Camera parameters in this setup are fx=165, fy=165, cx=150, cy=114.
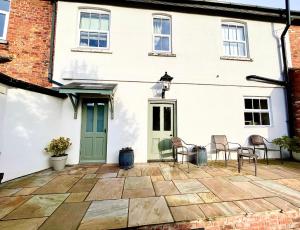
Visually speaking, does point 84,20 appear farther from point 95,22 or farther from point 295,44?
point 295,44

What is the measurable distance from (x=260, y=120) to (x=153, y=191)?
5.81 m

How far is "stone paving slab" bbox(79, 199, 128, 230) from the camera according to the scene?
239 cm

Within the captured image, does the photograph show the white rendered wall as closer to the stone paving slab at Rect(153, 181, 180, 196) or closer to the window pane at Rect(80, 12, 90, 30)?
the window pane at Rect(80, 12, 90, 30)

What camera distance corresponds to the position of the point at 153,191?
3.61 meters

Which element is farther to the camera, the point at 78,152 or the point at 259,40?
the point at 259,40

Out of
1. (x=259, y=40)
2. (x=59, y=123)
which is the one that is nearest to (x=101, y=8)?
(x=59, y=123)

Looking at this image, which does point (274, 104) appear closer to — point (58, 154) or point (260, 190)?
point (260, 190)

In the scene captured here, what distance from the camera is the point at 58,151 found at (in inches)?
208

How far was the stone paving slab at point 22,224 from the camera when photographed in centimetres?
234

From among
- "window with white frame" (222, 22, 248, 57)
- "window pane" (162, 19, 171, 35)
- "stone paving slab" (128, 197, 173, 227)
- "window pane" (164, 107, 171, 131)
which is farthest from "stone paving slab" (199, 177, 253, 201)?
"window pane" (162, 19, 171, 35)

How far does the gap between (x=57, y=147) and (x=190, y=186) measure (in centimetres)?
414

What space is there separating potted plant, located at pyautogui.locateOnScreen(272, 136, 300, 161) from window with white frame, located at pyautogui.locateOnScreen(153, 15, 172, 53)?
555 centimetres

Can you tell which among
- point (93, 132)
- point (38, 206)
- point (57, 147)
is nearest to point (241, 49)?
point (93, 132)

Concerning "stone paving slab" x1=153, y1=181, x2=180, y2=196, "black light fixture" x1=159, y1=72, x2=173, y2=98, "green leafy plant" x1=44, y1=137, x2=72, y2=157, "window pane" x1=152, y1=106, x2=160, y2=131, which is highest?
"black light fixture" x1=159, y1=72, x2=173, y2=98
